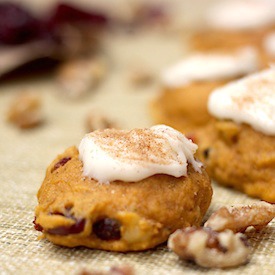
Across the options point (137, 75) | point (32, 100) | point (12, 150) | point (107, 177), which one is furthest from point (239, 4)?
point (107, 177)

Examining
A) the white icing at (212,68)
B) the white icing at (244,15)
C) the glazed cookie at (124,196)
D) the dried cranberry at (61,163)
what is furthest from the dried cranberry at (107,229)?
the white icing at (244,15)

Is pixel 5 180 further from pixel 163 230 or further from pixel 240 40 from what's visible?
pixel 240 40

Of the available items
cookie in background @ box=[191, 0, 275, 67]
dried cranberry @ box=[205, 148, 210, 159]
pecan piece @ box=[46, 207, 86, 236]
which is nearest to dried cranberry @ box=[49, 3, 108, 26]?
cookie in background @ box=[191, 0, 275, 67]

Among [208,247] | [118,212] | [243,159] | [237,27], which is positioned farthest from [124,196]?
[237,27]

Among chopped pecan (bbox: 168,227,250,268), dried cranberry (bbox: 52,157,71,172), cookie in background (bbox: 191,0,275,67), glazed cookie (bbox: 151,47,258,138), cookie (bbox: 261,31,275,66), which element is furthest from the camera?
cookie in background (bbox: 191,0,275,67)

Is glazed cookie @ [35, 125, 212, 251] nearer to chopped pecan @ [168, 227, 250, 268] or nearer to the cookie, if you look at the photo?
chopped pecan @ [168, 227, 250, 268]

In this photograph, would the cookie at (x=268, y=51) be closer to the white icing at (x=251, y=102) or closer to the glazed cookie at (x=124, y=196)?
the white icing at (x=251, y=102)

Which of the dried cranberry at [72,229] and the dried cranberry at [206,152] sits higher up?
the dried cranberry at [72,229]
